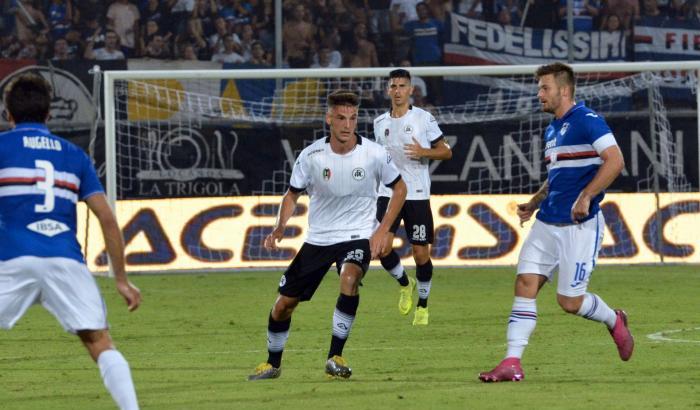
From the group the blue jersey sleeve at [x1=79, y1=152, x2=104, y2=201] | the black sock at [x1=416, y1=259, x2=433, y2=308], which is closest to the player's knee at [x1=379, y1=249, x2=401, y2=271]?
the black sock at [x1=416, y1=259, x2=433, y2=308]

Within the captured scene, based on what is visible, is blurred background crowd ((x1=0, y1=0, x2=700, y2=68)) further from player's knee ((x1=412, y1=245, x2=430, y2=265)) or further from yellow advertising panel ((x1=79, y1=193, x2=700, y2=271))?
player's knee ((x1=412, y1=245, x2=430, y2=265))

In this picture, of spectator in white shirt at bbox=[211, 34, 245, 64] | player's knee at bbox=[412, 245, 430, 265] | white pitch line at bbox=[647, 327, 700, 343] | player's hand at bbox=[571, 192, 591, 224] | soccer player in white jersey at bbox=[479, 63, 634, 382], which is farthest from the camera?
spectator in white shirt at bbox=[211, 34, 245, 64]

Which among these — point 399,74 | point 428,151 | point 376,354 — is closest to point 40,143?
point 376,354

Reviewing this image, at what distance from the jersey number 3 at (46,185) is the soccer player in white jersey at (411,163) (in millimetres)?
7519

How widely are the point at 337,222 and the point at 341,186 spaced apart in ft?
0.84

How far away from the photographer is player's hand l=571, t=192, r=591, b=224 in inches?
345

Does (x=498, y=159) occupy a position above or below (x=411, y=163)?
below

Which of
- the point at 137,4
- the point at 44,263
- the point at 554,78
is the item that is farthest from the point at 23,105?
the point at 137,4

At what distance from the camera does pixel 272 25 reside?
73.1 feet

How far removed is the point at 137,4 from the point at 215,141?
11.3 ft

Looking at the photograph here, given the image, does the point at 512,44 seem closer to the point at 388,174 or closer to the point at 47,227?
the point at 388,174

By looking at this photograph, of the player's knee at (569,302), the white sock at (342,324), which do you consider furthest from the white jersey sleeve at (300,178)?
the player's knee at (569,302)

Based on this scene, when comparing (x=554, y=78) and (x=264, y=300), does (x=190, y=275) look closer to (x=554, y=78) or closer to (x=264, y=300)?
(x=264, y=300)

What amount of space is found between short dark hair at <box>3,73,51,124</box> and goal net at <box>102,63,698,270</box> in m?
12.9
